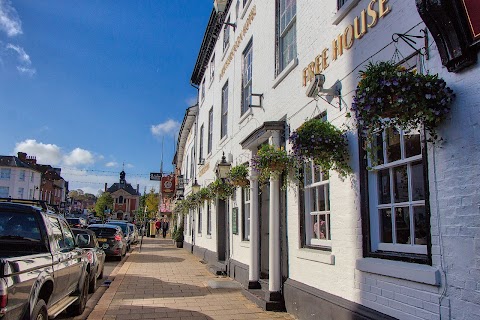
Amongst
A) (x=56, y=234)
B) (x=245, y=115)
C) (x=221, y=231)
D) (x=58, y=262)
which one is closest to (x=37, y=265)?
(x=58, y=262)

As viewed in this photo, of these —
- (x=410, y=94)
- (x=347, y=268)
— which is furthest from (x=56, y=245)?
(x=410, y=94)

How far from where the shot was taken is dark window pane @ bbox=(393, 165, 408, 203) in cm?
451

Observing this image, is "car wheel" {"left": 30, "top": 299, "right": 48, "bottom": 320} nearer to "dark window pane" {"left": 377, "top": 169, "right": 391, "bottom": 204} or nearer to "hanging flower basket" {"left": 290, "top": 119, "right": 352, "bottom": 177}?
"hanging flower basket" {"left": 290, "top": 119, "right": 352, "bottom": 177}

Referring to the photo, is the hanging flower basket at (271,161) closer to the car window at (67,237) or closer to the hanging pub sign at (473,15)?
the car window at (67,237)

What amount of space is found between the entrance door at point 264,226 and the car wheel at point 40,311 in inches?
211

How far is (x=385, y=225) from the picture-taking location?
4.84 m

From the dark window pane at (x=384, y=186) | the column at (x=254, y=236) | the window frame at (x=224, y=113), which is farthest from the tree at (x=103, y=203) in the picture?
the dark window pane at (x=384, y=186)

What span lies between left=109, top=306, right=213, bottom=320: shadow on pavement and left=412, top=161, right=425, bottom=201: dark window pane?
4112 millimetres

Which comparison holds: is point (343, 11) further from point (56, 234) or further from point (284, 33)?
point (56, 234)

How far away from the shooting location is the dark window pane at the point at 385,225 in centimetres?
477

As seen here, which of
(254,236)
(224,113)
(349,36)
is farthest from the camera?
(224,113)

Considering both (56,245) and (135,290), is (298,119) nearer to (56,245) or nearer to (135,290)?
(56,245)

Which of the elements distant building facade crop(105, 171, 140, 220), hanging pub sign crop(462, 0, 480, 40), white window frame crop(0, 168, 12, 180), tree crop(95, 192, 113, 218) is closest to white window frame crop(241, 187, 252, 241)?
hanging pub sign crop(462, 0, 480, 40)

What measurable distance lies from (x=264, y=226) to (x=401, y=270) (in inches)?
214
